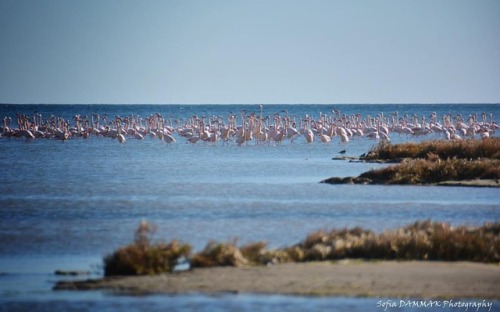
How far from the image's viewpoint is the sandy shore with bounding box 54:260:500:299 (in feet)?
43.4

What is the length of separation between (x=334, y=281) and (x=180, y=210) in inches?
412

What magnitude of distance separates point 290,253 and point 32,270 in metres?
3.98

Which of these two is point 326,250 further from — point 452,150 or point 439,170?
point 452,150

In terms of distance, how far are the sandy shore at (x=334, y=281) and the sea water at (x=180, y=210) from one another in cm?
44

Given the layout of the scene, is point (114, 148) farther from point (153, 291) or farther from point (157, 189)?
point (153, 291)

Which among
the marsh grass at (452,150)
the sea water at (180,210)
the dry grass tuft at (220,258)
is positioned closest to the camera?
the sea water at (180,210)

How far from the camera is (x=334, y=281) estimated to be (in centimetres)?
1376

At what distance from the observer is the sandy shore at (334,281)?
13227 millimetres

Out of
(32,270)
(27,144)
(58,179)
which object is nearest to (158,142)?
(27,144)

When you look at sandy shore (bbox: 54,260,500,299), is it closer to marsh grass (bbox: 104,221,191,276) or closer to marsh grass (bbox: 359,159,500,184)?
marsh grass (bbox: 104,221,191,276)

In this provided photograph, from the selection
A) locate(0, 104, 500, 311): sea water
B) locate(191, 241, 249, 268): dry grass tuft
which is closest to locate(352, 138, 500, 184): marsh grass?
locate(0, 104, 500, 311): sea water

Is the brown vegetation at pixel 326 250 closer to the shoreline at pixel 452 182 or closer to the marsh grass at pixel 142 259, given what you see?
the marsh grass at pixel 142 259

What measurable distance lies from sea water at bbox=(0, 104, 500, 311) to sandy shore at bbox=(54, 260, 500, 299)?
44 centimetres

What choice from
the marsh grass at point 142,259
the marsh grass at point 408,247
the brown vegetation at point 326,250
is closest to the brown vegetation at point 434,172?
the brown vegetation at point 326,250
